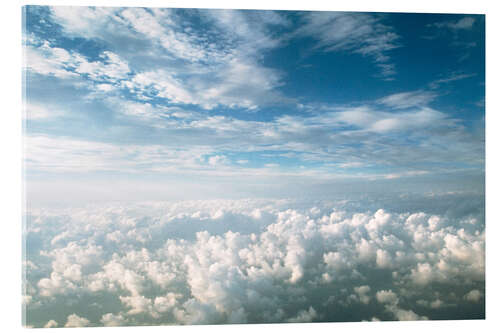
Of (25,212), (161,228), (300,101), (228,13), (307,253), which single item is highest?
(228,13)

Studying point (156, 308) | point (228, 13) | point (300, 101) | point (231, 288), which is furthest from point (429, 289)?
point (228, 13)

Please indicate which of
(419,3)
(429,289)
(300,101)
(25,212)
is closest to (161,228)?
(25,212)

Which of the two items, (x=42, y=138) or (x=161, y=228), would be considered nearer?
(x=42, y=138)

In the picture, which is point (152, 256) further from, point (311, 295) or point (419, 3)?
point (419, 3)

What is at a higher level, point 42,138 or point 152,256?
point 42,138

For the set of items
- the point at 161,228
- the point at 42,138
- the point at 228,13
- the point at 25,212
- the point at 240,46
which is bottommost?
the point at 161,228

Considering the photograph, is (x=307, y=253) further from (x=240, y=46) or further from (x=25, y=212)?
(x=25, y=212)
